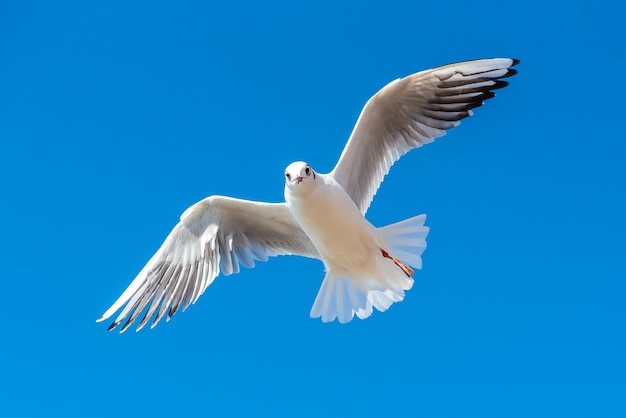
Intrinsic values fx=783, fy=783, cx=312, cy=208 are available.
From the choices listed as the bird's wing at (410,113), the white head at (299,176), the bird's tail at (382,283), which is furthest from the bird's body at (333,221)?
the bird's wing at (410,113)

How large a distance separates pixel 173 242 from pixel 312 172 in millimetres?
1878

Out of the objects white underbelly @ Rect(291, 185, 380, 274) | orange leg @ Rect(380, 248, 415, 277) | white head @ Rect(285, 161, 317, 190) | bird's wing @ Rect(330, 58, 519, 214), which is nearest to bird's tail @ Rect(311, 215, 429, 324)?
orange leg @ Rect(380, 248, 415, 277)

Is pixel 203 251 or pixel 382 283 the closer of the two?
pixel 382 283

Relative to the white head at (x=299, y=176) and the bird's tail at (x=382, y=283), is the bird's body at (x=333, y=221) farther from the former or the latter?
the bird's tail at (x=382, y=283)

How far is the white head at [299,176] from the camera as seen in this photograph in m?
6.12

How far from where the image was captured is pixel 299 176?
610 cm

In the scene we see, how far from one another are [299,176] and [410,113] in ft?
4.81

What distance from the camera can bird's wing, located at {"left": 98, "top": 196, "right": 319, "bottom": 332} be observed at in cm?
723

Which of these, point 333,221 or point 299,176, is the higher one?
point 299,176

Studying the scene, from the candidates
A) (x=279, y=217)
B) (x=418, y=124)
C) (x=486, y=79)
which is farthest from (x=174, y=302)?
(x=486, y=79)

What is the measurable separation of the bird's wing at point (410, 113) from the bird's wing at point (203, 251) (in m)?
0.80

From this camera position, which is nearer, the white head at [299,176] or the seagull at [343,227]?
the white head at [299,176]

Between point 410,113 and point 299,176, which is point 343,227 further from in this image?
point 410,113

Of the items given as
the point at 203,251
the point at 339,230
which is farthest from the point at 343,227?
the point at 203,251
